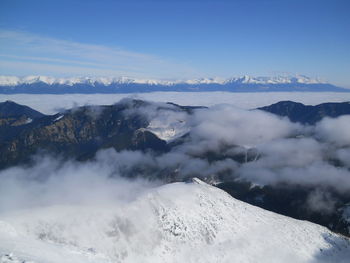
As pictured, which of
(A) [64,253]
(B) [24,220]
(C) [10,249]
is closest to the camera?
(C) [10,249]

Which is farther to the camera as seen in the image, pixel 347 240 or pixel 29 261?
pixel 347 240

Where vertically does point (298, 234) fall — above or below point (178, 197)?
below

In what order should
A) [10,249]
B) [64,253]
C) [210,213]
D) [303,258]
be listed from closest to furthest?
[10,249], [64,253], [303,258], [210,213]

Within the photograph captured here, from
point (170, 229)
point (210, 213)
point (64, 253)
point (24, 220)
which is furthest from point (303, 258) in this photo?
point (24, 220)

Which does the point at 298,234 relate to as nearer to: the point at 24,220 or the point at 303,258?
the point at 303,258

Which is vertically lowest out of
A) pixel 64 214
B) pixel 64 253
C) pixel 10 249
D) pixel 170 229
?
pixel 170 229

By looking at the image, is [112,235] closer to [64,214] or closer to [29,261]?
[64,214]
